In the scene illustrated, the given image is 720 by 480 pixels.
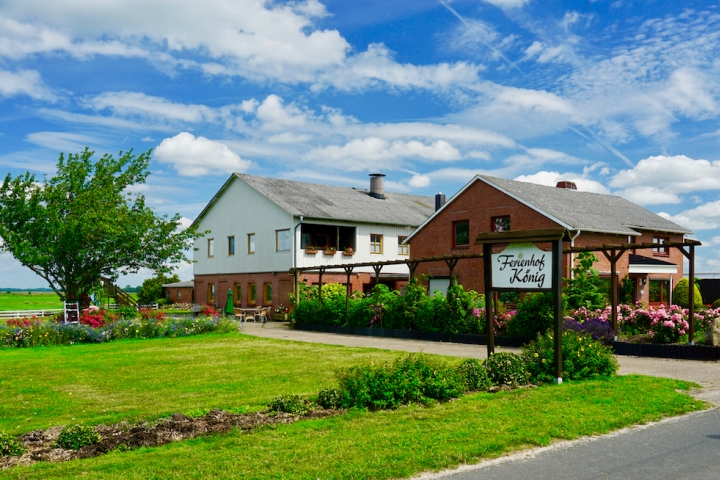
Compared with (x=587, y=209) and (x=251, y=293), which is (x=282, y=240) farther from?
(x=587, y=209)

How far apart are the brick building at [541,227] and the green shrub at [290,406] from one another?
2036cm

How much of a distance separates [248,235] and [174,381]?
2870 cm

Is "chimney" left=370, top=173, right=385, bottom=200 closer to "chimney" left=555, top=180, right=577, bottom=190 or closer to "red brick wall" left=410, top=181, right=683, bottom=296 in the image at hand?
"red brick wall" left=410, top=181, right=683, bottom=296

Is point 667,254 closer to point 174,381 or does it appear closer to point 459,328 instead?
point 459,328

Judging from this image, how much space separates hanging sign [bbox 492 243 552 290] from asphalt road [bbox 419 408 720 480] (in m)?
3.70

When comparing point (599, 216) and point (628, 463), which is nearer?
point (628, 463)

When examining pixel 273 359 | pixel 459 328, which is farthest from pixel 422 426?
pixel 459 328

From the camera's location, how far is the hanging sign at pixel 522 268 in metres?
11.4

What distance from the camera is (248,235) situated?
135 feet

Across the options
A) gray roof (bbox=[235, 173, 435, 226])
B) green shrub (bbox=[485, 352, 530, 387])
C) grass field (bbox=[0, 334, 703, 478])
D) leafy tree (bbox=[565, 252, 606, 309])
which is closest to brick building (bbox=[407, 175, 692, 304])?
gray roof (bbox=[235, 173, 435, 226])

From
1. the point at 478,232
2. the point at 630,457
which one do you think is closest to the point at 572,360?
the point at 630,457

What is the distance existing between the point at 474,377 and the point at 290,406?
3.27 m

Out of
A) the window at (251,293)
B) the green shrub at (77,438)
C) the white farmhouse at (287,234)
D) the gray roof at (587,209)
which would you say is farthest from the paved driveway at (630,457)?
the window at (251,293)

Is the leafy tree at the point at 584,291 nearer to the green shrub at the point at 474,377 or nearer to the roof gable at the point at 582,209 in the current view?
the roof gable at the point at 582,209
